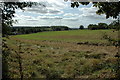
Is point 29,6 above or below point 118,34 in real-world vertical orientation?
above

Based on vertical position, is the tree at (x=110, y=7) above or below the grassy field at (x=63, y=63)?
above

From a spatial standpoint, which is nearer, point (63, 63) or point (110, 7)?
point (110, 7)

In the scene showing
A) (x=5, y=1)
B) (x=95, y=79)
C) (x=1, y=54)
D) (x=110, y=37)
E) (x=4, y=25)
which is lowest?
(x=95, y=79)

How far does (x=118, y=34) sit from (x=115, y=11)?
846 mm

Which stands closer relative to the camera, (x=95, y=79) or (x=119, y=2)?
(x=119, y=2)

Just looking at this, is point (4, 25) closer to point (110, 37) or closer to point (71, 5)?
point (71, 5)

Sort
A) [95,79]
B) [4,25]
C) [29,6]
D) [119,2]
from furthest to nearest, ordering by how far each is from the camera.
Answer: [95,79] → [29,6] → [4,25] → [119,2]

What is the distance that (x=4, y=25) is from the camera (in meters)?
5.14

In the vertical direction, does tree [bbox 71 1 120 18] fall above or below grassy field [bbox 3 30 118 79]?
above

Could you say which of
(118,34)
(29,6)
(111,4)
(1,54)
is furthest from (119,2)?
(1,54)

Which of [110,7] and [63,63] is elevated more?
[110,7]

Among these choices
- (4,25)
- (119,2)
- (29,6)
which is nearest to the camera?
(119,2)

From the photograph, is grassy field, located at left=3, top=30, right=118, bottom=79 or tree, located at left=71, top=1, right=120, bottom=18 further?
grassy field, located at left=3, top=30, right=118, bottom=79

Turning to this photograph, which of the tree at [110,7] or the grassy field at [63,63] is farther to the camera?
the grassy field at [63,63]
